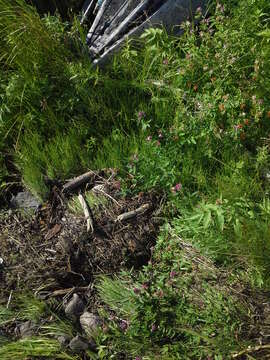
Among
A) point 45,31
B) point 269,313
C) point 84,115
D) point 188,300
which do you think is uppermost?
point 45,31

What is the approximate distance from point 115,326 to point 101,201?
0.91 metres

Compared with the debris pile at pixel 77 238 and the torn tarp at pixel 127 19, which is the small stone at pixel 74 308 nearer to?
the debris pile at pixel 77 238

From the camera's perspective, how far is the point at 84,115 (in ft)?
12.3

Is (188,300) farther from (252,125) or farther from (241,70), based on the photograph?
(241,70)

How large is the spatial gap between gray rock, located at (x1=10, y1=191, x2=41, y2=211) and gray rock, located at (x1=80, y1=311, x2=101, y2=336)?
932 millimetres

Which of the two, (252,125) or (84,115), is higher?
(84,115)

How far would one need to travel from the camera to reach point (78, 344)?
9.05 feet

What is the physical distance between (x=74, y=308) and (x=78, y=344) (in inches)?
10.3

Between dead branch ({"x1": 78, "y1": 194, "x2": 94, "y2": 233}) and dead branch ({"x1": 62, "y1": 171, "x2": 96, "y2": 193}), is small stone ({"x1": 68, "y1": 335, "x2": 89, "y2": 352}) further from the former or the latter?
dead branch ({"x1": 62, "y1": 171, "x2": 96, "y2": 193})

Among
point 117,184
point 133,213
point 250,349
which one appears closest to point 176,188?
point 133,213

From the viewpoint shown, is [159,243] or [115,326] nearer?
[115,326]

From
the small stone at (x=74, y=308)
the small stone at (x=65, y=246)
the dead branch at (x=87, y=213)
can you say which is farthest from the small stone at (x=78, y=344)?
the dead branch at (x=87, y=213)

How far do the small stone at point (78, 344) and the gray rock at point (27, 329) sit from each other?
0.30m

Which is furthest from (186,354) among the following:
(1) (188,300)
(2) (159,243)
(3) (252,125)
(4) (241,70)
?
(4) (241,70)
